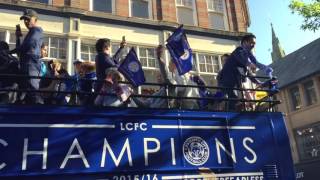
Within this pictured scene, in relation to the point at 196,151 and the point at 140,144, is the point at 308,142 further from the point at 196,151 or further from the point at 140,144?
the point at 140,144

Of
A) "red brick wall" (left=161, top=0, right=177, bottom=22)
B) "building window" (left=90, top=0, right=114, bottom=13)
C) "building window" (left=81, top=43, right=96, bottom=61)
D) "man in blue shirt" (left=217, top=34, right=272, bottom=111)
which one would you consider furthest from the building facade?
"man in blue shirt" (left=217, top=34, right=272, bottom=111)

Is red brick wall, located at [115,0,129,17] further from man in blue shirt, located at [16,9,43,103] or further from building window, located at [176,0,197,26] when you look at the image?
man in blue shirt, located at [16,9,43,103]

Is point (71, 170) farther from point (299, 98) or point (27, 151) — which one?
point (299, 98)

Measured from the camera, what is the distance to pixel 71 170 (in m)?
4.54

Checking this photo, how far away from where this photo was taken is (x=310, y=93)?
2959 cm

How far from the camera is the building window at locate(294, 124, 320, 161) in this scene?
2750cm

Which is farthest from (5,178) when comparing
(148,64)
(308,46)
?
(308,46)

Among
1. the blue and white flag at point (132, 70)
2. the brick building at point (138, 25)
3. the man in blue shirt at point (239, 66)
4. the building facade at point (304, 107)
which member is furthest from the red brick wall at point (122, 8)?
the building facade at point (304, 107)

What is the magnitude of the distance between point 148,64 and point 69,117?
387 inches

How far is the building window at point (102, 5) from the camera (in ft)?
47.4

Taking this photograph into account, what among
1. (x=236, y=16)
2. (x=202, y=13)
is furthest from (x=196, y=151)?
(x=236, y=16)

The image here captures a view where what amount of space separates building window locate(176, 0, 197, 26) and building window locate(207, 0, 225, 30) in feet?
2.95

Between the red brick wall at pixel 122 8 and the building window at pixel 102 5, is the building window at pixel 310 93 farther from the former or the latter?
the building window at pixel 102 5

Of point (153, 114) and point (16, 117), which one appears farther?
point (153, 114)
